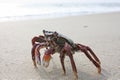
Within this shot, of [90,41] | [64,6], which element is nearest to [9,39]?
[90,41]

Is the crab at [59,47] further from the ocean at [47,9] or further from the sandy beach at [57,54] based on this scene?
the ocean at [47,9]

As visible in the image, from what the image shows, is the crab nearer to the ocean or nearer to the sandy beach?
the sandy beach

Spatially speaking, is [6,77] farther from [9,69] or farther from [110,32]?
[110,32]

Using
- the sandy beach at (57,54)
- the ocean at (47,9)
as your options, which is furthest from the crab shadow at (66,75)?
the ocean at (47,9)

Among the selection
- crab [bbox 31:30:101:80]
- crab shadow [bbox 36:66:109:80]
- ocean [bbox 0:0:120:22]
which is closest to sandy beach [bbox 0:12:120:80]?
crab shadow [bbox 36:66:109:80]

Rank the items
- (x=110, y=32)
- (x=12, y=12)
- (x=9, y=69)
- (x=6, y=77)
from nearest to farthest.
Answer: (x=6, y=77)
(x=9, y=69)
(x=110, y=32)
(x=12, y=12)

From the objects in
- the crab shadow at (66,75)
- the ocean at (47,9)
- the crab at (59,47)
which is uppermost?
the ocean at (47,9)
